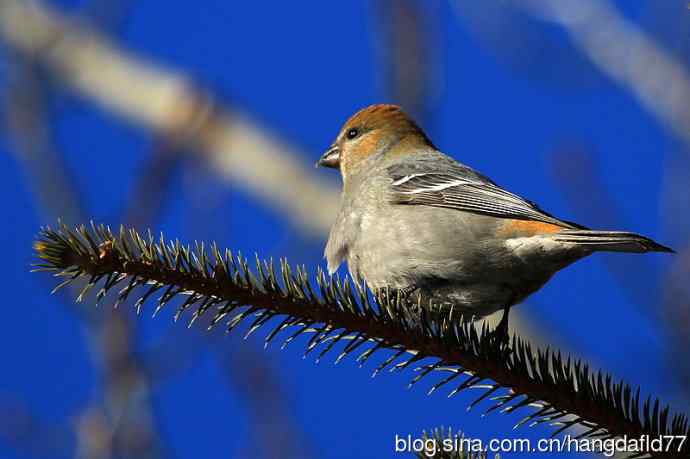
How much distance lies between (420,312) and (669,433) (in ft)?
3.10

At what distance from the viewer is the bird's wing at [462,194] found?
175 inches

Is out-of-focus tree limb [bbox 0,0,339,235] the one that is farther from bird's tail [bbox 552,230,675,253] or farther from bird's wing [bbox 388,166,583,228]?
bird's tail [bbox 552,230,675,253]

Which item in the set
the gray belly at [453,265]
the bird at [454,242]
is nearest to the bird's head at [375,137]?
the bird at [454,242]

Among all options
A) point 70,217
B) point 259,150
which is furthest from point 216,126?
point 70,217

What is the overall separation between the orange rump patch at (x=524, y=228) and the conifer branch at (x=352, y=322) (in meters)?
1.35

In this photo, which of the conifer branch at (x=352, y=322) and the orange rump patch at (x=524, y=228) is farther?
the orange rump patch at (x=524, y=228)

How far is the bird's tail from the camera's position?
3.29 meters

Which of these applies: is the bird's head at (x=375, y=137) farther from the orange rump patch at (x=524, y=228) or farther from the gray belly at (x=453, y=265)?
the orange rump patch at (x=524, y=228)

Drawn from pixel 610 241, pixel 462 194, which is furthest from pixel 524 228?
pixel 610 241

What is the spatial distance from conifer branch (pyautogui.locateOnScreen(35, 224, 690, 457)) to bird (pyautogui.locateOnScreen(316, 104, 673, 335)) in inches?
34.7

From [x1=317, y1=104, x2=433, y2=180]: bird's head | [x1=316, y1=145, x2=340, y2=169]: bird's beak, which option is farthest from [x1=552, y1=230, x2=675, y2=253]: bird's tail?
[x1=316, y1=145, x2=340, y2=169]: bird's beak

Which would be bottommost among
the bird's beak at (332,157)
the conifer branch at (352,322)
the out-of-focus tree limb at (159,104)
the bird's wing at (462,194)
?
the conifer branch at (352,322)

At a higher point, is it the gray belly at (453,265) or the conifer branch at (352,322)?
the gray belly at (453,265)

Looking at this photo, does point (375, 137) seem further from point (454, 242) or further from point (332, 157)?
point (454, 242)
